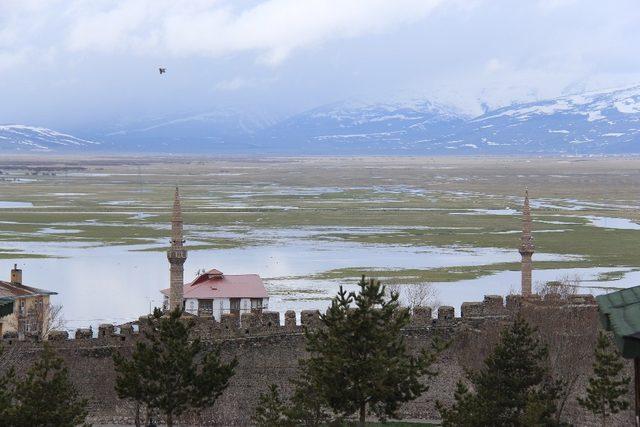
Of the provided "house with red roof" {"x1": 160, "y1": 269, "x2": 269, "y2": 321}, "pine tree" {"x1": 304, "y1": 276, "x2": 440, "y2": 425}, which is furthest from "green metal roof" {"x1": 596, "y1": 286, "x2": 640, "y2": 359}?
"house with red roof" {"x1": 160, "y1": 269, "x2": 269, "y2": 321}

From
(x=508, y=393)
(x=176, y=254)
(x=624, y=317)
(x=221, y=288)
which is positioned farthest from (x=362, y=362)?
(x=221, y=288)

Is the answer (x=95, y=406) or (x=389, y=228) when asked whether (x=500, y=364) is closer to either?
(x=95, y=406)

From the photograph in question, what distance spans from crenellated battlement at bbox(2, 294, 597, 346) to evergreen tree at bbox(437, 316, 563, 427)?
8.62 metres

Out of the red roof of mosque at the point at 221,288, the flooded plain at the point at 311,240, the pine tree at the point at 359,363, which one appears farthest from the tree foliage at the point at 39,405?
the flooded plain at the point at 311,240

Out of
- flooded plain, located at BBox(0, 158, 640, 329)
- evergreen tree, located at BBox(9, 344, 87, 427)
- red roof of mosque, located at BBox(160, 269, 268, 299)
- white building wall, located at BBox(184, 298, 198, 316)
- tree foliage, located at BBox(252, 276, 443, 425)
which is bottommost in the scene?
evergreen tree, located at BBox(9, 344, 87, 427)

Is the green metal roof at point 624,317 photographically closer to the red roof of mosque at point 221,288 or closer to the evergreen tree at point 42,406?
the evergreen tree at point 42,406

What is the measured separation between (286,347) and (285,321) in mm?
709

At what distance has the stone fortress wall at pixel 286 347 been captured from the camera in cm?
3488

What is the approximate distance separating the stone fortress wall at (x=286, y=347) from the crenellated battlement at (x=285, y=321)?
0.03m

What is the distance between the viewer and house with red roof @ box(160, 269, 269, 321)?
47.2 meters

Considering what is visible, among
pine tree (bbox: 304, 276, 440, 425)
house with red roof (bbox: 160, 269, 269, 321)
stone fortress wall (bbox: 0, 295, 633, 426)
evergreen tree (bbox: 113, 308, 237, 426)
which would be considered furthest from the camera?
house with red roof (bbox: 160, 269, 269, 321)

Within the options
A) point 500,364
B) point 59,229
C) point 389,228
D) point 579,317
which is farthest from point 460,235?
point 500,364

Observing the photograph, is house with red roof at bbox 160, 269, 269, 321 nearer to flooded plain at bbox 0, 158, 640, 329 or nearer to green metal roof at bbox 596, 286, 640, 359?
flooded plain at bbox 0, 158, 640, 329

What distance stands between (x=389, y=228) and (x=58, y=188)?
67023mm
